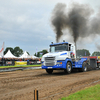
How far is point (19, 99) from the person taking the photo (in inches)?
191

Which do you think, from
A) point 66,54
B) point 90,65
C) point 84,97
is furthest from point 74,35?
point 84,97

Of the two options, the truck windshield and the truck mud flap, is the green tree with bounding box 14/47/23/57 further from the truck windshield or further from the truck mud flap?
the truck windshield

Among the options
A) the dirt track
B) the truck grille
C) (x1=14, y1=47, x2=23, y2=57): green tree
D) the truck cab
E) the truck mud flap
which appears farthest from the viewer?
(x1=14, y1=47, x2=23, y2=57): green tree

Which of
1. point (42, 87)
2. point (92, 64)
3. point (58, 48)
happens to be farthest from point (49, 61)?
point (92, 64)

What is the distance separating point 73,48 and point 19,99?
9622 millimetres

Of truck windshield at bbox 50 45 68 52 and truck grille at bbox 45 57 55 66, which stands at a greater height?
truck windshield at bbox 50 45 68 52

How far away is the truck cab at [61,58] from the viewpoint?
39.0 ft

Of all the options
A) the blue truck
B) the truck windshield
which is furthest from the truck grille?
the truck windshield

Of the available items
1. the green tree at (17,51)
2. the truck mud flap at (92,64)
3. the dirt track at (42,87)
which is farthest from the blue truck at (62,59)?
the green tree at (17,51)

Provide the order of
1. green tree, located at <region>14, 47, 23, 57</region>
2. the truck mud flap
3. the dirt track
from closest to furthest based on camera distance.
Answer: the dirt track, the truck mud flap, green tree, located at <region>14, 47, 23, 57</region>

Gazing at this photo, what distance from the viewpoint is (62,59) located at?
12.0 metres

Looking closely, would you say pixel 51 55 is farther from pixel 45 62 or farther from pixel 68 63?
pixel 68 63

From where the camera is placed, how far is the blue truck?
11898 millimetres

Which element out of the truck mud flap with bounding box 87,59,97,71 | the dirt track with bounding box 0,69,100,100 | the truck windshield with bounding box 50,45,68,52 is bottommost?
the dirt track with bounding box 0,69,100,100
